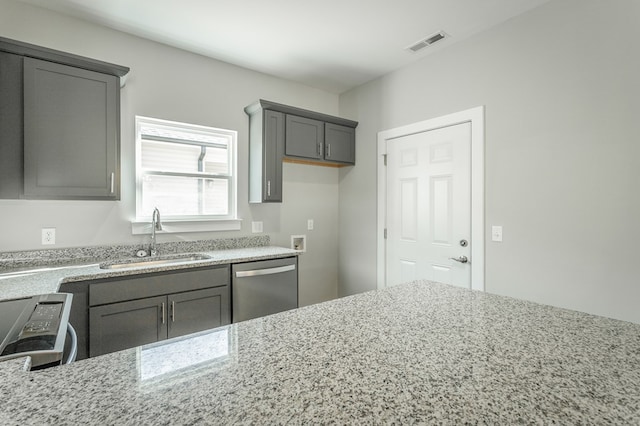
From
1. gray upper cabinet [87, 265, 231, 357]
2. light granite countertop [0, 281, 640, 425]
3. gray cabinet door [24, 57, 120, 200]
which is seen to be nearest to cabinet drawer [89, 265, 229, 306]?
gray upper cabinet [87, 265, 231, 357]

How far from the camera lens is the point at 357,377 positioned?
2.29 ft

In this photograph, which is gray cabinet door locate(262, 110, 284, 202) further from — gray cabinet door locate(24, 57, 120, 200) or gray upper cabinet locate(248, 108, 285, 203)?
gray cabinet door locate(24, 57, 120, 200)

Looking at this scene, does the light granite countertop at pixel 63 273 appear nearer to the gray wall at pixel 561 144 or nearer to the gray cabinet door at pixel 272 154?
the gray cabinet door at pixel 272 154

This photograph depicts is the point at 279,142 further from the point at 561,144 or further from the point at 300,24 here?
the point at 561,144

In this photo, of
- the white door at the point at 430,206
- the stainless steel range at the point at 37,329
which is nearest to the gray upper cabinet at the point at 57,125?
the stainless steel range at the point at 37,329

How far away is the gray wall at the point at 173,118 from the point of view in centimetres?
228

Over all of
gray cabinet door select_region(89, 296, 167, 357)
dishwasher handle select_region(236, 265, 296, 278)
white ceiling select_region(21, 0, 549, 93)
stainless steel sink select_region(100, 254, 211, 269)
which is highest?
white ceiling select_region(21, 0, 549, 93)

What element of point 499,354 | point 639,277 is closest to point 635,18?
point 639,277

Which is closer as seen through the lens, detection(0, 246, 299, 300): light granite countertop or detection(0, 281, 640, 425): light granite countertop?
detection(0, 281, 640, 425): light granite countertop

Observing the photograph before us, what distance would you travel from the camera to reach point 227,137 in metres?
3.20

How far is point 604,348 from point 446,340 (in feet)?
1.30

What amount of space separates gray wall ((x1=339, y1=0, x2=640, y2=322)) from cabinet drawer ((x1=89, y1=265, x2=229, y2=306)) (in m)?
2.13

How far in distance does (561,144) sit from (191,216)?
2920 millimetres

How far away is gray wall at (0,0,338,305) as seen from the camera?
→ 228 cm
